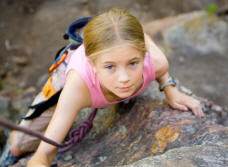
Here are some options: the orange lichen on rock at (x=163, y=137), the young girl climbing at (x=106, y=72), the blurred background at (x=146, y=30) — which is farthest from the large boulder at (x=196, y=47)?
the orange lichen on rock at (x=163, y=137)

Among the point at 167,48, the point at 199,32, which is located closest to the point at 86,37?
the point at 167,48

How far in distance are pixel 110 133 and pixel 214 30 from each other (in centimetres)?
354

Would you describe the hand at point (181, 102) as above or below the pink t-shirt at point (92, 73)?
below

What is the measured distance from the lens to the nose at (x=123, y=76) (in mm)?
1530

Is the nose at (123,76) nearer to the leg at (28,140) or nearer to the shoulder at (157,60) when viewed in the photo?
the shoulder at (157,60)

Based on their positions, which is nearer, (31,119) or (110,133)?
(110,133)

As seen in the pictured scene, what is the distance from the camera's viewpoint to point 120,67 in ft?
4.99

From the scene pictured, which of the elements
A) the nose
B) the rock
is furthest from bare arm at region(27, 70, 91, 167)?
the rock

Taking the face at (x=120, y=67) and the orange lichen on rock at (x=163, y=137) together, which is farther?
the orange lichen on rock at (x=163, y=137)

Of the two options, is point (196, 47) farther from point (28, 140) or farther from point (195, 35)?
point (28, 140)

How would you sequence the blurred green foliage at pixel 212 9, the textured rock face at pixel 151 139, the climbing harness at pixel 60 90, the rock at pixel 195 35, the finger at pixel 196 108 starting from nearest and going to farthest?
the textured rock face at pixel 151 139
the finger at pixel 196 108
the climbing harness at pixel 60 90
the rock at pixel 195 35
the blurred green foliage at pixel 212 9

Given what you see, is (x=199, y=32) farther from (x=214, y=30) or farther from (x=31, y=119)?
(x=31, y=119)

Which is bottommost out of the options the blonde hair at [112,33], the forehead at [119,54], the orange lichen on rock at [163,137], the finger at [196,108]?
the finger at [196,108]

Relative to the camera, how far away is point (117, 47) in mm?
1480
